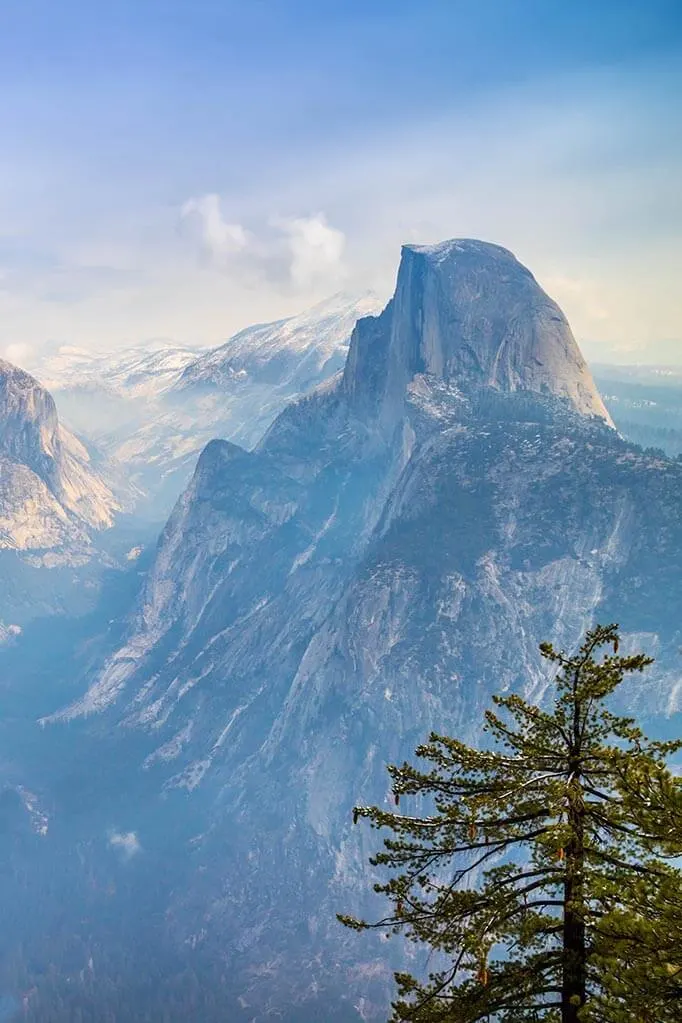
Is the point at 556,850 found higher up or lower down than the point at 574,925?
higher up

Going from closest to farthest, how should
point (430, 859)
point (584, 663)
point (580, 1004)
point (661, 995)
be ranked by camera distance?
point (661, 995) < point (580, 1004) < point (584, 663) < point (430, 859)

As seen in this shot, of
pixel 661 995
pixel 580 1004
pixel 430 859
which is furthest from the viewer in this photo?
pixel 430 859

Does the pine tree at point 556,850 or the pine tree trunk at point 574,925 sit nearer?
the pine tree at point 556,850

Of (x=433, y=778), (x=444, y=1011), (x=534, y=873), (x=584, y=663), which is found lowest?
(x=444, y=1011)

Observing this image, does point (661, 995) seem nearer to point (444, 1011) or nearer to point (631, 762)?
point (631, 762)

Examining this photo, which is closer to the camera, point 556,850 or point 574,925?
point 556,850

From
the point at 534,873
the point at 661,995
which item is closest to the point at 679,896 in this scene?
the point at 661,995

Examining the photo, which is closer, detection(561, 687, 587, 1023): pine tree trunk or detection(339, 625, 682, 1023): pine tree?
detection(339, 625, 682, 1023): pine tree

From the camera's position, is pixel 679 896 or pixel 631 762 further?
pixel 631 762
